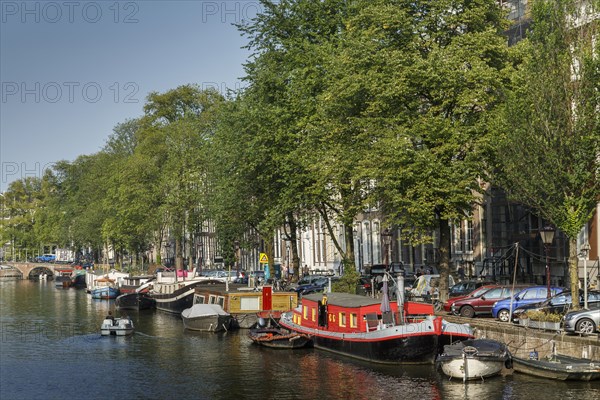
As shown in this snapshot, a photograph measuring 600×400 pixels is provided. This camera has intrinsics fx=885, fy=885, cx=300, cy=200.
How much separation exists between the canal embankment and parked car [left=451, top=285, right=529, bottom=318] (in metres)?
4.26

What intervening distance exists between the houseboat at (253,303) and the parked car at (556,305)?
18.1 m

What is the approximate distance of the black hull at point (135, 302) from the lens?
84938 millimetres

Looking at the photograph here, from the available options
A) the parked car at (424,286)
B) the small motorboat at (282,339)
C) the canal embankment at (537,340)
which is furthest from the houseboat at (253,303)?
the canal embankment at (537,340)

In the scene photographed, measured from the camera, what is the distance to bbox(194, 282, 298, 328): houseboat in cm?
5831

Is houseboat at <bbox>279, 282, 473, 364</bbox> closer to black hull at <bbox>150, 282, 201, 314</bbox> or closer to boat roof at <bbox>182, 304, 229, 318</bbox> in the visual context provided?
boat roof at <bbox>182, 304, 229, 318</bbox>

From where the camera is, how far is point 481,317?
156 ft

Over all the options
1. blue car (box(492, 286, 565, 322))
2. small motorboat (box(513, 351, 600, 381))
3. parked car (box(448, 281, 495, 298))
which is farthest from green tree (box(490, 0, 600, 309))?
parked car (box(448, 281, 495, 298))

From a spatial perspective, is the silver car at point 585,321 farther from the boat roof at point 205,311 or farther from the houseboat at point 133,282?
the houseboat at point 133,282

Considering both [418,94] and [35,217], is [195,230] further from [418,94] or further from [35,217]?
[35,217]

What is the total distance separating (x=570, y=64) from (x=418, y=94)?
1010 centimetres

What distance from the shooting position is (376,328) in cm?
4278

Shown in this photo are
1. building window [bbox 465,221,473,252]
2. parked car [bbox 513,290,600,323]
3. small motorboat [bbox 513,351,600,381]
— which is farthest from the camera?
building window [bbox 465,221,473,252]

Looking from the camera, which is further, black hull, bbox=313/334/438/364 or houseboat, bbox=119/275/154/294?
houseboat, bbox=119/275/154/294

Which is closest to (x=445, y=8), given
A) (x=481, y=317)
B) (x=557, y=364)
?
(x=481, y=317)
